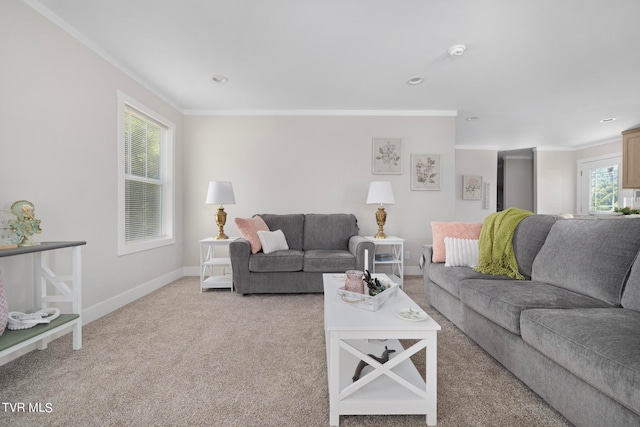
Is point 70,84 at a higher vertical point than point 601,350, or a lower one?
higher

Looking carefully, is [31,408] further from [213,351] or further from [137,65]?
[137,65]

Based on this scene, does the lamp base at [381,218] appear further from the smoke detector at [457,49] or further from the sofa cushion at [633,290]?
the sofa cushion at [633,290]

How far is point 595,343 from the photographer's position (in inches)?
44.0

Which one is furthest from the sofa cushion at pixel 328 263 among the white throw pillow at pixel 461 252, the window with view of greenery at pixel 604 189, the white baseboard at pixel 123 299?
the window with view of greenery at pixel 604 189

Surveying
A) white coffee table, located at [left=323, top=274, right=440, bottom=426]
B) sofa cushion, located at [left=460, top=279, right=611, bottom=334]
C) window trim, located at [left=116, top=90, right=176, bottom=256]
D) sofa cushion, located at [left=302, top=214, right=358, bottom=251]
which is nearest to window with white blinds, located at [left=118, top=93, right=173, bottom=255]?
window trim, located at [left=116, top=90, right=176, bottom=256]

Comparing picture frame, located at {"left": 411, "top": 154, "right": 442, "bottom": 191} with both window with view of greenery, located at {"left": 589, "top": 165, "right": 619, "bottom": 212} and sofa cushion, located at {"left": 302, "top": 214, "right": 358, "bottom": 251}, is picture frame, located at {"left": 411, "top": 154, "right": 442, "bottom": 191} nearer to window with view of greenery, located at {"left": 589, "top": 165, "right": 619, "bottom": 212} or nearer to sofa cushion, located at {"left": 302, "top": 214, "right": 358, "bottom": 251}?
sofa cushion, located at {"left": 302, "top": 214, "right": 358, "bottom": 251}

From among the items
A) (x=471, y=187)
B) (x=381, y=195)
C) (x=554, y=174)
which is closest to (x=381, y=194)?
(x=381, y=195)

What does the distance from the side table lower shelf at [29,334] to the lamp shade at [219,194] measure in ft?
6.16

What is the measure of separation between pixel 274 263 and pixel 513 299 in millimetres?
2227

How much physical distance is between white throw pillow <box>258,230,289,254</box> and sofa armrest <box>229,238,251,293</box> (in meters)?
0.22

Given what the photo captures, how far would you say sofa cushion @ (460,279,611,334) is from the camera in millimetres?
1562

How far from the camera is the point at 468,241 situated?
8.68 ft

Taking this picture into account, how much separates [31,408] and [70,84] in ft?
7.39

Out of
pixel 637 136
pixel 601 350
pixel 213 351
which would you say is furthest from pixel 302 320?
pixel 637 136
